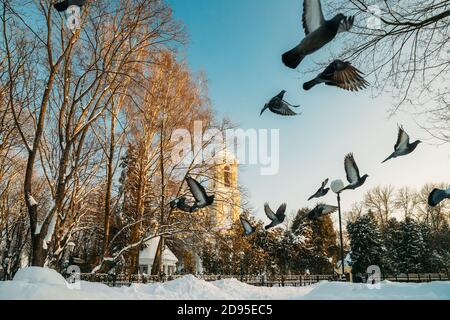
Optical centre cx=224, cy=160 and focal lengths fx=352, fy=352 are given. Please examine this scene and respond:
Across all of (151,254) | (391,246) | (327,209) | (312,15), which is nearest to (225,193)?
(327,209)

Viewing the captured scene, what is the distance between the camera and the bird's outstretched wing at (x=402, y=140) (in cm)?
593

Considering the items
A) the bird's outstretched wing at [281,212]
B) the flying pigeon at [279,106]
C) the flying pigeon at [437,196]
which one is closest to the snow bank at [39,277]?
the bird's outstretched wing at [281,212]

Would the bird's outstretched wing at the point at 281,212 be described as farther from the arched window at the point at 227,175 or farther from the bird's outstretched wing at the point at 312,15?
the arched window at the point at 227,175

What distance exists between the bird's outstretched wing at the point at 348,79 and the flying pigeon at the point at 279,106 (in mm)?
955

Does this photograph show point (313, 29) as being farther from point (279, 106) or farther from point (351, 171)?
point (351, 171)

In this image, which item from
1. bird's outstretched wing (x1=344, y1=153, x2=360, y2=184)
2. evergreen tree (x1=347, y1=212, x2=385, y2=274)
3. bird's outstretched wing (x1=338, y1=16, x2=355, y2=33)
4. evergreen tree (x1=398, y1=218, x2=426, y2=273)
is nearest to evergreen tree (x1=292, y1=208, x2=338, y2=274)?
Result: evergreen tree (x1=347, y1=212, x2=385, y2=274)

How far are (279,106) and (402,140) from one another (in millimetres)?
2194

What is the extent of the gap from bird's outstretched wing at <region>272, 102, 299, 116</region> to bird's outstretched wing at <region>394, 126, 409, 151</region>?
180 cm

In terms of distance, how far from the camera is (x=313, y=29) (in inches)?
168
